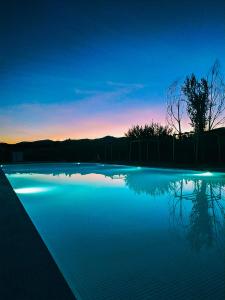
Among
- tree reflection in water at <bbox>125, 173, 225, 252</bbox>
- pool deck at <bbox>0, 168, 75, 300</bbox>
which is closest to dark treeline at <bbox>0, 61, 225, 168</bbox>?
tree reflection in water at <bbox>125, 173, 225, 252</bbox>

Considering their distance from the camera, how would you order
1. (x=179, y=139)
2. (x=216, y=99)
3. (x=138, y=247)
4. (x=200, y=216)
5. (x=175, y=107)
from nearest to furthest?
(x=138, y=247)
(x=200, y=216)
(x=179, y=139)
(x=216, y=99)
(x=175, y=107)

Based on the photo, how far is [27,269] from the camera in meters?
1.87

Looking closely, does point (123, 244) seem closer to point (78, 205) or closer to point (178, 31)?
point (78, 205)

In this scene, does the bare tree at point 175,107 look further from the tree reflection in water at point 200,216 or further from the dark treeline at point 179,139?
the tree reflection in water at point 200,216

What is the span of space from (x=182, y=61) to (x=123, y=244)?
13995mm

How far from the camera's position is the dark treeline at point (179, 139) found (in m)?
13.1

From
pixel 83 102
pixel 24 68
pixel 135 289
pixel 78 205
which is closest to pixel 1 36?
pixel 24 68

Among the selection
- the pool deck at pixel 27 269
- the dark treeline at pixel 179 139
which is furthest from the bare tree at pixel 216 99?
the pool deck at pixel 27 269

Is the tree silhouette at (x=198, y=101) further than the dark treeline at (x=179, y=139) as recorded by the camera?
Yes

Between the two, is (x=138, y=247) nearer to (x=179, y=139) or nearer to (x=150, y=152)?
(x=179, y=139)

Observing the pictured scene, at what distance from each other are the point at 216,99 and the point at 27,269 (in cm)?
1718

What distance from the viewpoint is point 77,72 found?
48.6 ft

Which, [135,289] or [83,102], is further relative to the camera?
[83,102]

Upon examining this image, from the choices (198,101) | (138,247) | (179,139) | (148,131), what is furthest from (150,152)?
(138,247)
